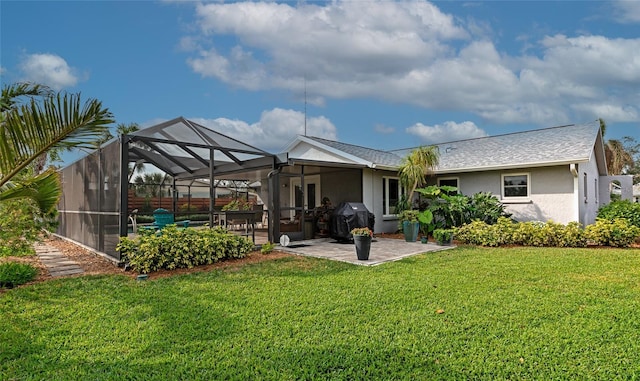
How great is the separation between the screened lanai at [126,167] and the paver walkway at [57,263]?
2.27 feet

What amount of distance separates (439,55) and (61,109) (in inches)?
516

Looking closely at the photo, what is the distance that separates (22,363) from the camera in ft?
9.87

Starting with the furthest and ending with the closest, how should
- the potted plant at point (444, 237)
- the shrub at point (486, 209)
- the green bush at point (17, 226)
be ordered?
the shrub at point (486, 209) → the potted plant at point (444, 237) → the green bush at point (17, 226)

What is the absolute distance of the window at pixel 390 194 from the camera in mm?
13641

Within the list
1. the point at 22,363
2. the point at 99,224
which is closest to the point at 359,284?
the point at 22,363

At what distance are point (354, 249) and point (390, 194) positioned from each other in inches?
194

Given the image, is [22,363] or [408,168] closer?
[22,363]

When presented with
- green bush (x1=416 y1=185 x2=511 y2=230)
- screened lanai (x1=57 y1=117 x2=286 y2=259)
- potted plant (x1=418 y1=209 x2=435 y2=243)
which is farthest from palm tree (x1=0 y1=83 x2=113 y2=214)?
green bush (x1=416 y1=185 x2=511 y2=230)

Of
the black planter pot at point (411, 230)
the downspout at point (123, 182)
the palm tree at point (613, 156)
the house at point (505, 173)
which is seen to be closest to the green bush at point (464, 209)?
the house at point (505, 173)

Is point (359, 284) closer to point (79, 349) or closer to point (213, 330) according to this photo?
point (213, 330)

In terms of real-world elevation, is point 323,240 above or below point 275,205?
below

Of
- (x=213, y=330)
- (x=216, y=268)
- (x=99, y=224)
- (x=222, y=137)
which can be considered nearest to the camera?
(x=213, y=330)

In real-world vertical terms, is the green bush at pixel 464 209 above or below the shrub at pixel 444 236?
above

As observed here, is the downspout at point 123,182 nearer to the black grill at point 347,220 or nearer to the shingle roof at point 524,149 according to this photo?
the black grill at point 347,220
